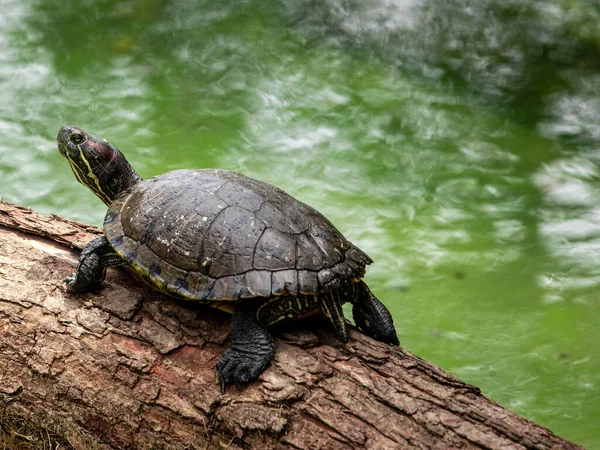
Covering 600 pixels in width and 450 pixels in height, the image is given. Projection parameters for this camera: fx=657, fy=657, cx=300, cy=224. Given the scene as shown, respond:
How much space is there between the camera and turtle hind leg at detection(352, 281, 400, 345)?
9.20 feet

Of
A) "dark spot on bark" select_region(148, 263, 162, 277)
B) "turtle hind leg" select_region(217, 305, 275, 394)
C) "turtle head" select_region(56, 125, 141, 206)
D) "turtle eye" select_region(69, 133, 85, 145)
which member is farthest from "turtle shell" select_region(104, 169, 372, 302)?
"turtle eye" select_region(69, 133, 85, 145)

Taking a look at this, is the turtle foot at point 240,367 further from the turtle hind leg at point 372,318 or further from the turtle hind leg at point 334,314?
the turtle hind leg at point 372,318

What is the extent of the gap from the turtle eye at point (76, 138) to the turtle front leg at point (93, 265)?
581mm

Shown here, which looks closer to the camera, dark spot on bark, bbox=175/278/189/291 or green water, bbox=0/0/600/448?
dark spot on bark, bbox=175/278/189/291

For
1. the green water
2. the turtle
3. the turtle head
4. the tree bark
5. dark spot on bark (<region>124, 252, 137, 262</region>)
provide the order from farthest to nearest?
1. the green water
2. the turtle head
3. dark spot on bark (<region>124, 252, 137, 262</region>)
4. the turtle
5. the tree bark

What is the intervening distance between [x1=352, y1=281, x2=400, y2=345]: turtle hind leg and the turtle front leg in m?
1.06

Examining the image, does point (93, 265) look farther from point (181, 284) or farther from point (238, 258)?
point (238, 258)

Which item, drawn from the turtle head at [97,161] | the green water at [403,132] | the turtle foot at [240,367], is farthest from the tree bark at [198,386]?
the green water at [403,132]

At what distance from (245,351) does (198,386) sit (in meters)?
0.22

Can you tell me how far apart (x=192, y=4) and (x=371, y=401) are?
224 inches

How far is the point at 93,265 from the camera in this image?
9.17ft

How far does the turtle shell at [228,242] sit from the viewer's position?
2557 mm

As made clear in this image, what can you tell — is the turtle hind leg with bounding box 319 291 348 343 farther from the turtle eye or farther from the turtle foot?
the turtle eye

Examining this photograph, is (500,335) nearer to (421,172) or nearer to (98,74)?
(421,172)
